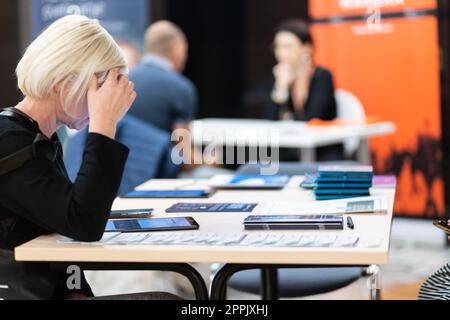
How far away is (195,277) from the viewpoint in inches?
83.2

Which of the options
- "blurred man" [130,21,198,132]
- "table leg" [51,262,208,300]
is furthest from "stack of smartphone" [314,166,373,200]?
"blurred man" [130,21,198,132]

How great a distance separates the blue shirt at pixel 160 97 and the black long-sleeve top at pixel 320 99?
0.99 metres

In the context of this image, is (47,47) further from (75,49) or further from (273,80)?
(273,80)

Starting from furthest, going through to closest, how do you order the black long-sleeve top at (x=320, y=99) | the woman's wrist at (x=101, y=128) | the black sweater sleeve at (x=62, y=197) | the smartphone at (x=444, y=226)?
the black long-sleeve top at (x=320, y=99) → the smartphone at (x=444, y=226) → the woman's wrist at (x=101, y=128) → the black sweater sleeve at (x=62, y=197)

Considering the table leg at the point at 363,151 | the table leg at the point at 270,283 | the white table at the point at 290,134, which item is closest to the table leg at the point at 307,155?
the white table at the point at 290,134

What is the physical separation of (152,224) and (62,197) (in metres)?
0.31

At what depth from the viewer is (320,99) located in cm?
582

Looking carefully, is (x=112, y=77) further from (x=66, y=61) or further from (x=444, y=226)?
(x=444, y=226)

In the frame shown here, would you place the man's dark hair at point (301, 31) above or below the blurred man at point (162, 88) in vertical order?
above

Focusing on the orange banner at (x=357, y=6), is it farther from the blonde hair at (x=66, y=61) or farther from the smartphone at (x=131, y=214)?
the blonde hair at (x=66, y=61)

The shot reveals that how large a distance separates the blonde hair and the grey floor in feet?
4.99

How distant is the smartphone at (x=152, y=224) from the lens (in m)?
2.18
